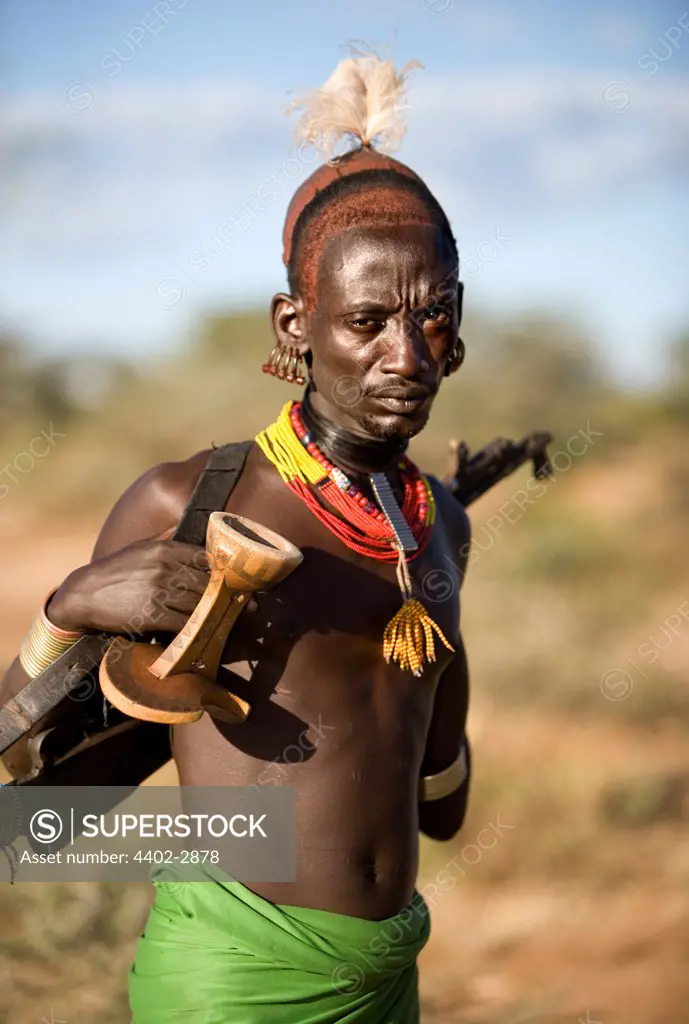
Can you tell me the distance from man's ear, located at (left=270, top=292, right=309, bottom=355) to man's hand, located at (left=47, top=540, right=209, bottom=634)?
0.62m

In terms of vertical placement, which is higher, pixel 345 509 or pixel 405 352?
pixel 405 352

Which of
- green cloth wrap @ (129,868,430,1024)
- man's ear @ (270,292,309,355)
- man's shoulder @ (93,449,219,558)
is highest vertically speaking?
man's ear @ (270,292,309,355)

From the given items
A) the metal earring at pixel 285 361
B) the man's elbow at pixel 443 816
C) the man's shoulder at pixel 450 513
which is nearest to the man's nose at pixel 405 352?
the metal earring at pixel 285 361

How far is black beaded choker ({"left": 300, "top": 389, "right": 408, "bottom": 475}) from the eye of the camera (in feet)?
9.16

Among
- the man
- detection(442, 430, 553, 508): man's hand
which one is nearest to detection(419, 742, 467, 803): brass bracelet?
the man

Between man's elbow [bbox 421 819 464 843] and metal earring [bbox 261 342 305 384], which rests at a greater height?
metal earring [bbox 261 342 305 384]

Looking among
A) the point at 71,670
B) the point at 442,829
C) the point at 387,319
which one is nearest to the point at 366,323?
the point at 387,319

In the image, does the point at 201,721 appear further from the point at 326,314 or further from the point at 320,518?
the point at 326,314

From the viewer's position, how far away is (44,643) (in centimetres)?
255

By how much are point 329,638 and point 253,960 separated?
71 centimetres

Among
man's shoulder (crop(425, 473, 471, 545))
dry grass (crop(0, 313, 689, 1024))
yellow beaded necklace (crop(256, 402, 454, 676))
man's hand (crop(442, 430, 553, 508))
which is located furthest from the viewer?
dry grass (crop(0, 313, 689, 1024))

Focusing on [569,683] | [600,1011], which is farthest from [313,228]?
[569,683]

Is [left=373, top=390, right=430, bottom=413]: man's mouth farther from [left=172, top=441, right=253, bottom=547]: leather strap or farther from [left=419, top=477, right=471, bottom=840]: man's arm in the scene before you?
[left=419, top=477, right=471, bottom=840]: man's arm

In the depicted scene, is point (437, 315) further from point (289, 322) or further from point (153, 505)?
point (153, 505)
